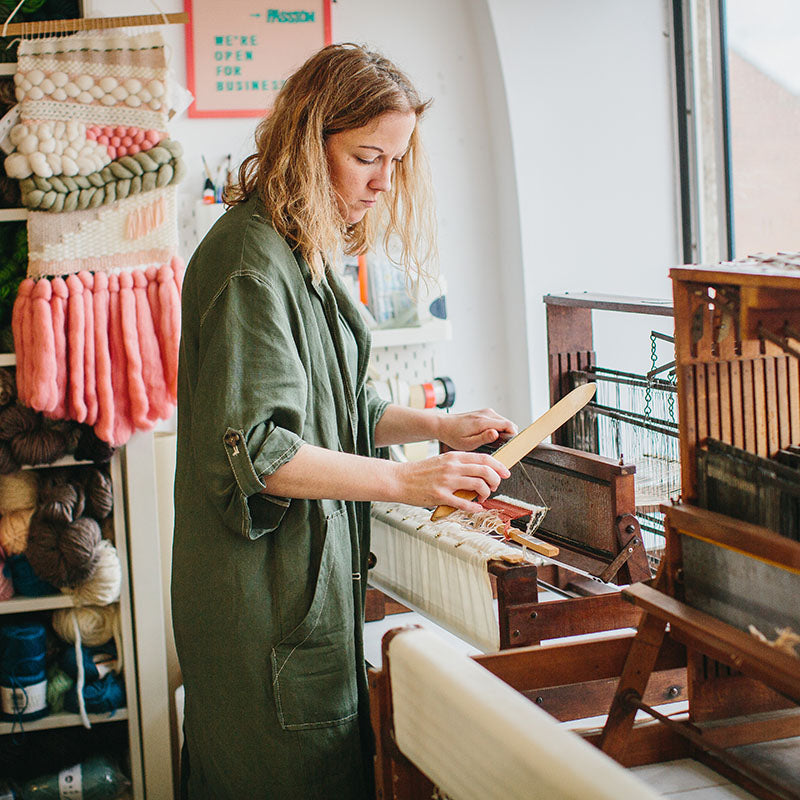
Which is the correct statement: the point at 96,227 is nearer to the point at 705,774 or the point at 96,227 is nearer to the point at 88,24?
the point at 88,24

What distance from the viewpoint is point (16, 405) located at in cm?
211

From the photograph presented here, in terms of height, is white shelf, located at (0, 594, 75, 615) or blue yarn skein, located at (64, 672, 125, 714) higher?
white shelf, located at (0, 594, 75, 615)

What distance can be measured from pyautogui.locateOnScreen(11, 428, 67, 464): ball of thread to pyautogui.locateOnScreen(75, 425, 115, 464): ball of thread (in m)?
0.04

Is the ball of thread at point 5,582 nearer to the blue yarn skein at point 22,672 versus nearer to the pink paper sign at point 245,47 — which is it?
the blue yarn skein at point 22,672

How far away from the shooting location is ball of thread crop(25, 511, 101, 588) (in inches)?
82.4

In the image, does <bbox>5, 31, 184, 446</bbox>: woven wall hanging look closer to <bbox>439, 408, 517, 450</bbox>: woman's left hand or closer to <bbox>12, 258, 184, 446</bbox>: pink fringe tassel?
<bbox>12, 258, 184, 446</bbox>: pink fringe tassel

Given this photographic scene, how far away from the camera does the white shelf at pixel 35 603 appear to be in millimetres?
2162

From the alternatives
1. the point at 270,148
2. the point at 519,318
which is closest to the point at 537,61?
the point at 519,318

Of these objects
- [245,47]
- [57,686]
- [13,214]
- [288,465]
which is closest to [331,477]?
[288,465]

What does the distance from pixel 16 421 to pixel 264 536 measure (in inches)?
37.5

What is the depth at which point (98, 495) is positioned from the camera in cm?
216

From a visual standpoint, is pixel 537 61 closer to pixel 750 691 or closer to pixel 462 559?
pixel 462 559

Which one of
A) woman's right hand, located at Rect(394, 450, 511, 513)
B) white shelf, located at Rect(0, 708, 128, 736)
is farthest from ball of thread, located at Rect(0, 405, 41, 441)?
woman's right hand, located at Rect(394, 450, 511, 513)

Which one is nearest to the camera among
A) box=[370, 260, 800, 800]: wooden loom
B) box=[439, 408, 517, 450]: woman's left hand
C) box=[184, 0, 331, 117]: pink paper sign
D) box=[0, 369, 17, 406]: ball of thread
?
box=[370, 260, 800, 800]: wooden loom
